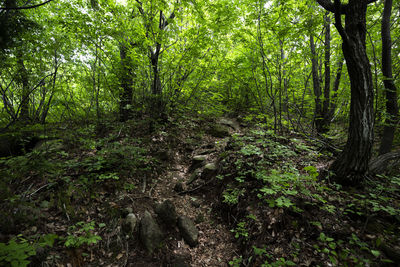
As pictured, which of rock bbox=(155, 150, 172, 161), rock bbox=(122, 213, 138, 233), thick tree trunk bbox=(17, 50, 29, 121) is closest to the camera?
rock bbox=(122, 213, 138, 233)

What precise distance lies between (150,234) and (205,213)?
1383 mm

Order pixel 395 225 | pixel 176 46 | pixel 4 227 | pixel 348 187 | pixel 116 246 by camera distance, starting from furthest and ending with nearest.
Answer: pixel 176 46
pixel 348 187
pixel 116 246
pixel 395 225
pixel 4 227

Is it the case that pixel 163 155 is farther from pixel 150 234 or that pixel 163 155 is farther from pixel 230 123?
pixel 230 123

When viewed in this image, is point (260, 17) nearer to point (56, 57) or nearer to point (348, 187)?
point (348, 187)

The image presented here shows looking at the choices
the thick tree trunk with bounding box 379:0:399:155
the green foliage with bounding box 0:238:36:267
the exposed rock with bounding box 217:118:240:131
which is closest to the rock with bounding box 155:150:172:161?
the exposed rock with bounding box 217:118:240:131

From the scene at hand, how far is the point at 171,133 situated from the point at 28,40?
18.7ft

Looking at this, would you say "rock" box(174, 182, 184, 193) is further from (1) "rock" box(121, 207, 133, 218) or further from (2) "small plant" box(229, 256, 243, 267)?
(2) "small plant" box(229, 256, 243, 267)

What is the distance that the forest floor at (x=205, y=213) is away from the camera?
2.32 metres

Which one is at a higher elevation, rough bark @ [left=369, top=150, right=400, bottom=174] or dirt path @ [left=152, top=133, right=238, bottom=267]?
rough bark @ [left=369, top=150, right=400, bottom=174]

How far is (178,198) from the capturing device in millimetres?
4336

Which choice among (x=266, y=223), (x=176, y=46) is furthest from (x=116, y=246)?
(x=176, y=46)

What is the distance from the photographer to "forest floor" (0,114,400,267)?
7.60 feet

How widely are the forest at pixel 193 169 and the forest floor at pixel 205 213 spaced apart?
0.02 m

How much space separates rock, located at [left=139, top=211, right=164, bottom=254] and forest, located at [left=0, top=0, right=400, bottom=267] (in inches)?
0.9
